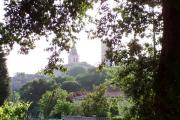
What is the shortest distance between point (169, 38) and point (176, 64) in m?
0.94

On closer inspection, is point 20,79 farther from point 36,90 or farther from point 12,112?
point 12,112

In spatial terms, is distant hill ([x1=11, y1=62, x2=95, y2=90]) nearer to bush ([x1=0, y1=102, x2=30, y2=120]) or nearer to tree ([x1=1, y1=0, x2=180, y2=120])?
bush ([x1=0, y1=102, x2=30, y2=120])

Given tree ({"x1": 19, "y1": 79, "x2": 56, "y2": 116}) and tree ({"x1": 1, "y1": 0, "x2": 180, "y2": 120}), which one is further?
tree ({"x1": 19, "y1": 79, "x2": 56, "y2": 116})

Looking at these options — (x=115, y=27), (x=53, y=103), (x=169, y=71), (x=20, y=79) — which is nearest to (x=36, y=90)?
(x=53, y=103)

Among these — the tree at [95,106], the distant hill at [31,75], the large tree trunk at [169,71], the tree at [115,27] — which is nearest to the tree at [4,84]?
the tree at [95,106]

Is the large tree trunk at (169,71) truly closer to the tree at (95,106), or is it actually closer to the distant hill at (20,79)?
the tree at (95,106)

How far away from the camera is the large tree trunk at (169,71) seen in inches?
456

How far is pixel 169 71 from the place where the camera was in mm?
12008

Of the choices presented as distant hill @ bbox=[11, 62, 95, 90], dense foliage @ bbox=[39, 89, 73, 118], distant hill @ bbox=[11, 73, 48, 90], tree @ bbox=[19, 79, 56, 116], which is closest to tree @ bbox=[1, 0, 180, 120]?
dense foliage @ bbox=[39, 89, 73, 118]

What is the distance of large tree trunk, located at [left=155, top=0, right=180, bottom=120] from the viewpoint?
11.6 m

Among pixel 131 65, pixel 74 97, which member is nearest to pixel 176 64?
pixel 131 65

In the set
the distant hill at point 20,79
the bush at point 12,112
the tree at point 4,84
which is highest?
the distant hill at point 20,79

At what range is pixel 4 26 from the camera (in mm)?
13633

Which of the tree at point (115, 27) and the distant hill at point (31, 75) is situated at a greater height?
the distant hill at point (31, 75)
